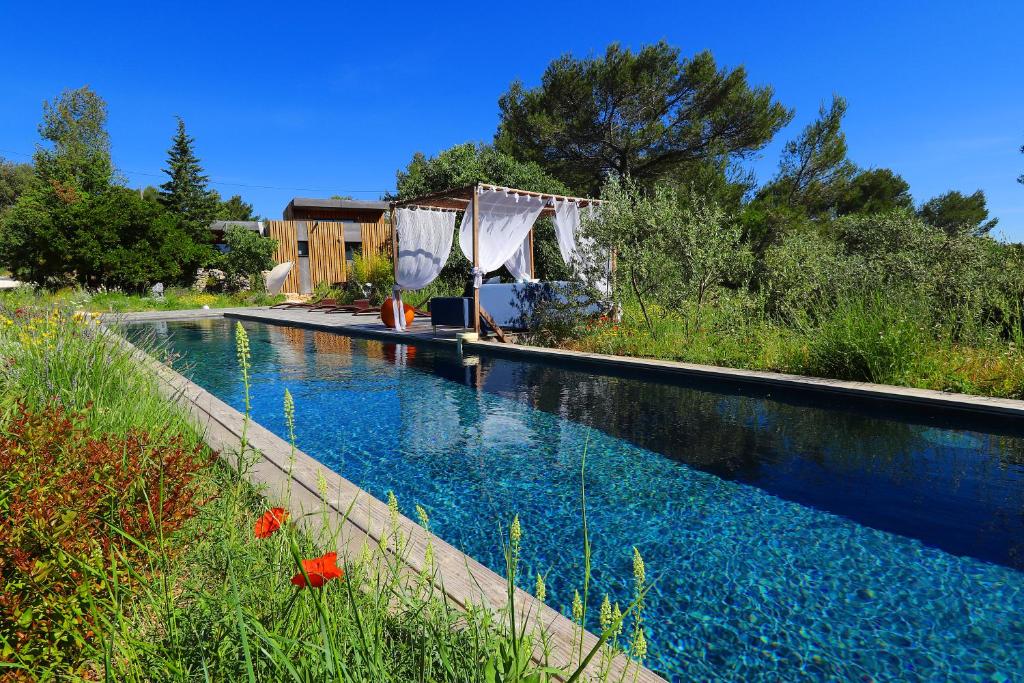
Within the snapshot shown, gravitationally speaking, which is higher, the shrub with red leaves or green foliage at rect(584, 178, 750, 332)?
green foliage at rect(584, 178, 750, 332)

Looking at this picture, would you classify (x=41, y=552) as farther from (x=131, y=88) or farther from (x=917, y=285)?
(x=131, y=88)

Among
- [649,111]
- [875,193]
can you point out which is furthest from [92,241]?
[875,193]

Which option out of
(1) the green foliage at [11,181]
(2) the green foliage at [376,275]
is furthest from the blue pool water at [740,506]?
(1) the green foliage at [11,181]

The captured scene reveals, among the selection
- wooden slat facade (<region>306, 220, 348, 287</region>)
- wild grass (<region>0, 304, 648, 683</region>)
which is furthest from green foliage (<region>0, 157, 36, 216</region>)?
wild grass (<region>0, 304, 648, 683</region>)

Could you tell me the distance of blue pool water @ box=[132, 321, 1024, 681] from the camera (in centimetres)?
210

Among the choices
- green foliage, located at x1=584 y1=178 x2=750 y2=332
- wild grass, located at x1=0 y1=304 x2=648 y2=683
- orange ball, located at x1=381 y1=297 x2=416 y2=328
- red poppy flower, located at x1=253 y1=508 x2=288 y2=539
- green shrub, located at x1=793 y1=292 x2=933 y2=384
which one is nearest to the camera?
wild grass, located at x1=0 y1=304 x2=648 y2=683

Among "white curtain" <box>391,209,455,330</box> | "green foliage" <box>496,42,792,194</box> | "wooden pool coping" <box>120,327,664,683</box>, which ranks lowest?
"wooden pool coping" <box>120,327,664,683</box>

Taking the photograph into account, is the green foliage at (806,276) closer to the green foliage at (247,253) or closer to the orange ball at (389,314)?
the orange ball at (389,314)

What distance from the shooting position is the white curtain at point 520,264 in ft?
38.8

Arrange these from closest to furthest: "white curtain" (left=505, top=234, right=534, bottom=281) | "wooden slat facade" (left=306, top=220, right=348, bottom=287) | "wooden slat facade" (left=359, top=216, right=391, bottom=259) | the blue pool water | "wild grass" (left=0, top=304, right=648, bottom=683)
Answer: "wild grass" (left=0, top=304, right=648, bottom=683) → the blue pool water → "white curtain" (left=505, top=234, right=534, bottom=281) → "wooden slat facade" (left=306, top=220, right=348, bottom=287) → "wooden slat facade" (left=359, top=216, right=391, bottom=259)

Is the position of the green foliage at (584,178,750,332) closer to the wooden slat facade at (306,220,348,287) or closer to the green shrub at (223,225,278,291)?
the wooden slat facade at (306,220,348,287)

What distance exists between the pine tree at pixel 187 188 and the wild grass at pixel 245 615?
923 inches

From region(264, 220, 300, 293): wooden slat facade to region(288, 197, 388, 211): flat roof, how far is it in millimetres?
3454

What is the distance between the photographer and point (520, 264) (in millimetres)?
12047
